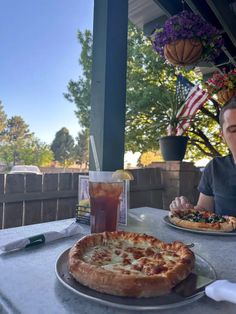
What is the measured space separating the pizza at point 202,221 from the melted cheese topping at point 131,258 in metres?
0.39

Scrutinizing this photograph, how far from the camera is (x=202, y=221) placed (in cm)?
120

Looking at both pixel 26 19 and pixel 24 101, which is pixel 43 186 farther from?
pixel 24 101

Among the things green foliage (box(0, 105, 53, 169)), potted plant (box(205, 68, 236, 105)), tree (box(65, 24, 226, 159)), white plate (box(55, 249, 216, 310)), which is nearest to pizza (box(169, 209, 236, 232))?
white plate (box(55, 249, 216, 310))

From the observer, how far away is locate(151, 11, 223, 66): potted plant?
7.48 ft

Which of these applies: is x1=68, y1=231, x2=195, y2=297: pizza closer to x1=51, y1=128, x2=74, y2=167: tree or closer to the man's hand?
the man's hand

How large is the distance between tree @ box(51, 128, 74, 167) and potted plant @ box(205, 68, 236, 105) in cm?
3240

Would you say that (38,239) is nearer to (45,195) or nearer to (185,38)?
(45,195)

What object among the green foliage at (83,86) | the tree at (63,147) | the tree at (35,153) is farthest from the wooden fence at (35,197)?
the tree at (63,147)

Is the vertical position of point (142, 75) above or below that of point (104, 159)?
above

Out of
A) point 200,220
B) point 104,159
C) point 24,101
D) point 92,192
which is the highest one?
point 24,101

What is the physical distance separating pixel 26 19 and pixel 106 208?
27.2 meters

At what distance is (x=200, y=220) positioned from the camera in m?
1.21

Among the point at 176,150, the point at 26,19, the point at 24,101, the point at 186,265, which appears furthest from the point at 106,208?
the point at 24,101

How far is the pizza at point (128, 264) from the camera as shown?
538mm
